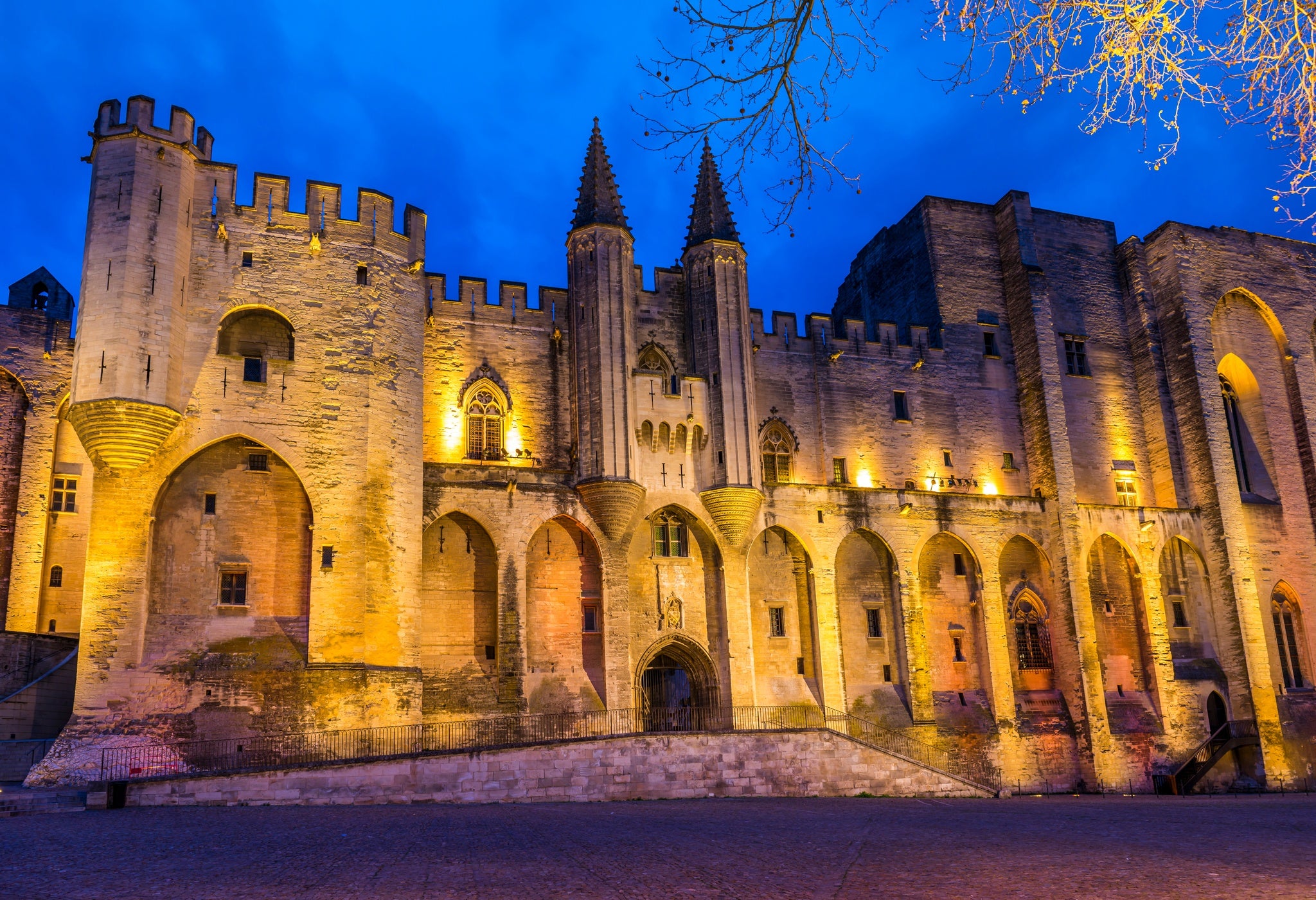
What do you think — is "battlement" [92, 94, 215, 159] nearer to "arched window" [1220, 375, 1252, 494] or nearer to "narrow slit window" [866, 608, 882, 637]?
"narrow slit window" [866, 608, 882, 637]

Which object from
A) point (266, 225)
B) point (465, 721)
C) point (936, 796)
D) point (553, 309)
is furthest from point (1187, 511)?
point (266, 225)

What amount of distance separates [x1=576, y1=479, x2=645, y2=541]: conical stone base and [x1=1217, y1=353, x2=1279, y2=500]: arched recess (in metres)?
24.8

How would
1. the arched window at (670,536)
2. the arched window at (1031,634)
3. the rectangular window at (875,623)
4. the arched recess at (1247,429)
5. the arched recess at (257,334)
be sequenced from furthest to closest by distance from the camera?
1. the arched recess at (1247,429)
2. the arched window at (1031,634)
3. the rectangular window at (875,623)
4. the arched window at (670,536)
5. the arched recess at (257,334)

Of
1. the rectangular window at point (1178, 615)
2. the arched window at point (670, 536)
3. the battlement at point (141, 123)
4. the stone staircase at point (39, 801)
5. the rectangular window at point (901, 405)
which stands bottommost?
the stone staircase at point (39, 801)

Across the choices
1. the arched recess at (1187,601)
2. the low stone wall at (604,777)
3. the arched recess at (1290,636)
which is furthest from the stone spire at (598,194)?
the arched recess at (1290,636)

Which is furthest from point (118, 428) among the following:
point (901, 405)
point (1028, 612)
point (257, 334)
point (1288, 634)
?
point (1288, 634)

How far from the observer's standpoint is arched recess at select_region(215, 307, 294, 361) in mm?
25438

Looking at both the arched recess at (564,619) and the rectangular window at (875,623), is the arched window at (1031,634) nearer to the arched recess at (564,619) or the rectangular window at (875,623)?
the rectangular window at (875,623)

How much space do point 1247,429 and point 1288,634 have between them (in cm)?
810

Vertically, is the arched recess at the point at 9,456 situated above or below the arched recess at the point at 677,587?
above

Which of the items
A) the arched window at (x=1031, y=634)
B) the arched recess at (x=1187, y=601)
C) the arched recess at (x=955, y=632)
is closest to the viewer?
the arched recess at (x=955, y=632)

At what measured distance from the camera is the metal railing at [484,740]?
828 inches

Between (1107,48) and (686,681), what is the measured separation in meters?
26.8

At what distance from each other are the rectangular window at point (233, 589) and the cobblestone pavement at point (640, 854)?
652 cm
